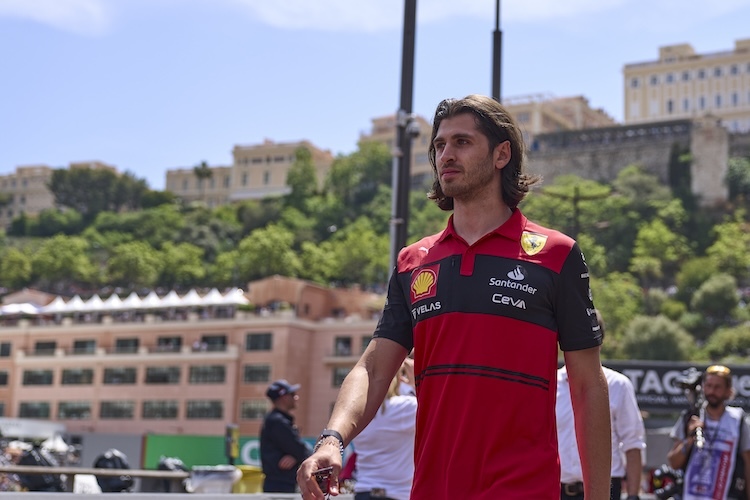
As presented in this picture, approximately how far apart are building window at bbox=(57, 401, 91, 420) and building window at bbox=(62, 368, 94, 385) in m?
1.64

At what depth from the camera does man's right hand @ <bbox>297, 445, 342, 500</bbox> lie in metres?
2.58

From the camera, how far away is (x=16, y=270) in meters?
137

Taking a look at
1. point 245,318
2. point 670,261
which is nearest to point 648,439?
point 245,318

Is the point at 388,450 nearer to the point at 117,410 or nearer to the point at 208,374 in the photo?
the point at 208,374

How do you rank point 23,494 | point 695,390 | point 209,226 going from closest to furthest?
point 23,494 → point 695,390 → point 209,226

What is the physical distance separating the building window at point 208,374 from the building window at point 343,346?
8371mm

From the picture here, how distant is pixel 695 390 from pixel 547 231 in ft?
17.0

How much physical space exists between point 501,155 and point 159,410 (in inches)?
3282

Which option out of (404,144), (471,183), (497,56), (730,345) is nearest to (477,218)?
(471,183)

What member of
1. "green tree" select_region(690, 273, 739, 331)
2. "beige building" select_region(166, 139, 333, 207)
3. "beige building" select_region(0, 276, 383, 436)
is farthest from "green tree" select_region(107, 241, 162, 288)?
"green tree" select_region(690, 273, 739, 331)

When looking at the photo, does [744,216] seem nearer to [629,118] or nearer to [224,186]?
[629,118]

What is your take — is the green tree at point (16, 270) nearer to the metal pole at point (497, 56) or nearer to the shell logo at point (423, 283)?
the metal pole at point (497, 56)

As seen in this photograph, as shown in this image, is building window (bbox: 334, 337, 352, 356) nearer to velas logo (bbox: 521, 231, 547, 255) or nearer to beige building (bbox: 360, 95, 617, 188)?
beige building (bbox: 360, 95, 617, 188)

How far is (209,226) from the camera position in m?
148
